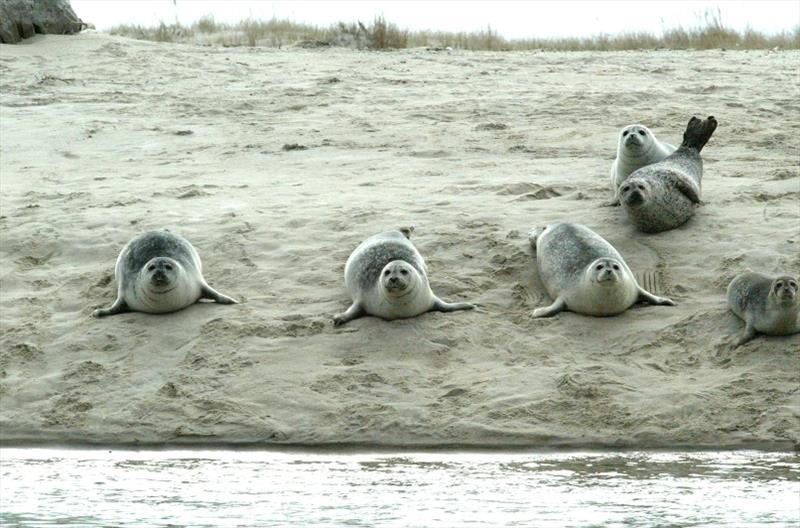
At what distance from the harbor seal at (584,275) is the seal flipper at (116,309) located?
2.06m

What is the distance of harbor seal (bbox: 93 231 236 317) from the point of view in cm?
765

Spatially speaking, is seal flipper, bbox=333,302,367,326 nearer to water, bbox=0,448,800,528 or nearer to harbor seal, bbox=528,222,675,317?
harbor seal, bbox=528,222,675,317

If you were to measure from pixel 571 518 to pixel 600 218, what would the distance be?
365 centimetres

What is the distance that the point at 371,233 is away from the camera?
27.9ft

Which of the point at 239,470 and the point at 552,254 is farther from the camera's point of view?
the point at 552,254

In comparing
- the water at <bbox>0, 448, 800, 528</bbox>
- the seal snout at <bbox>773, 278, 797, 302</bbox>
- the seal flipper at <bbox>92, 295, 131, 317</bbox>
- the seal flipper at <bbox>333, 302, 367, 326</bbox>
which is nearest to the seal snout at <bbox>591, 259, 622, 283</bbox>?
the seal snout at <bbox>773, 278, 797, 302</bbox>

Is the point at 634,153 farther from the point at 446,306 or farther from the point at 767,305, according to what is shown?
the point at 767,305

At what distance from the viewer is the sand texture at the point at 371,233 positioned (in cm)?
667

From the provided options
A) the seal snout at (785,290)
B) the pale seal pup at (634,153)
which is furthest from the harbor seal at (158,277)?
the seal snout at (785,290)

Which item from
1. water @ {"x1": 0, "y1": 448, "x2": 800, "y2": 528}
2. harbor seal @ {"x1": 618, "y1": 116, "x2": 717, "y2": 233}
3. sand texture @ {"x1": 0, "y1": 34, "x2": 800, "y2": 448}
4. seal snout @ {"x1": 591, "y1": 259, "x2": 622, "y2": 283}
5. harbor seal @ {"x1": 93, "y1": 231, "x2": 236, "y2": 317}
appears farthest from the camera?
harbor seal @ {"x1": 618, "y1": 116, "x2": 717, "y2": 233}

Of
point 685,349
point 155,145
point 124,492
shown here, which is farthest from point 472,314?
point 155,145

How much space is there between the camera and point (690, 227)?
8383 millimetres

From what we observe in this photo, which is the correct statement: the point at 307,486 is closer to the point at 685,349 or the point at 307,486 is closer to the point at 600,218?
the point at 685,349

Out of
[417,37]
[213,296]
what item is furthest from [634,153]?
[417,37]
